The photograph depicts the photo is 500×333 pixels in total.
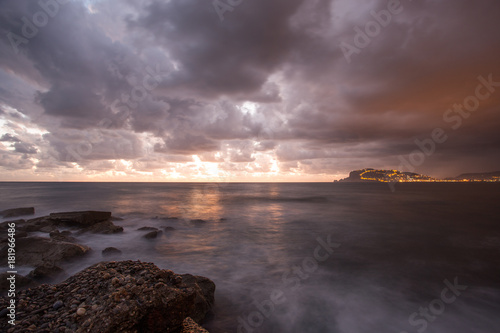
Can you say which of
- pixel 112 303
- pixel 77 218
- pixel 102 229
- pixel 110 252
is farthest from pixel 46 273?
pixel 77 218

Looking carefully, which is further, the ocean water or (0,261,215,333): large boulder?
the ocean water

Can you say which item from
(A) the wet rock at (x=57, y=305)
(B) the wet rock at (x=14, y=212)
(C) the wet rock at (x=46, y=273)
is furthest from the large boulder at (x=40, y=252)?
(B) the wet rock at (x=14, y=212)

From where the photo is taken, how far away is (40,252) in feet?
33.1

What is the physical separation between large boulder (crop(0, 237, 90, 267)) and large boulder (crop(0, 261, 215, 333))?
17.9 ft

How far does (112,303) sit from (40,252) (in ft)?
30.0

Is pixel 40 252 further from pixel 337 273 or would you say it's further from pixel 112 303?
pixel 337 273

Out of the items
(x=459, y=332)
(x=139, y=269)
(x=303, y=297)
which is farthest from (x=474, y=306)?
(x=139, y=269)

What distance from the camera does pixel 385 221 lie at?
78.1 ft

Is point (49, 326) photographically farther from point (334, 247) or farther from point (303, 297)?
point (334, 247)

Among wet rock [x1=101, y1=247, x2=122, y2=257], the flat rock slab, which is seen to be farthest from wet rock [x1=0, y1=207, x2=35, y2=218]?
wet rock [x1=101, y1=247, x2=122, y2=257]

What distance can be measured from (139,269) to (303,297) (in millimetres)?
5936

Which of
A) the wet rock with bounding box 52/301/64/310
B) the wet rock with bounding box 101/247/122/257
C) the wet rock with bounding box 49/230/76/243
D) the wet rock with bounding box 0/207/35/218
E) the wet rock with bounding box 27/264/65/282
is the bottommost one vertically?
the wet rock with bounding box 0/207/35/218

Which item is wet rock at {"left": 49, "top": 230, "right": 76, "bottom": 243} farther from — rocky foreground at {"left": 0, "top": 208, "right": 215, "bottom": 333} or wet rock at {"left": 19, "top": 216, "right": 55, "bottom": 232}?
rocky foreground at {"left": 0, "top": 208, "right": 215, "bottom": 333}

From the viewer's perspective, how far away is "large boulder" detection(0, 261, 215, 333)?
159 inches
